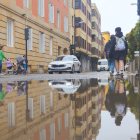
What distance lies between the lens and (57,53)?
48969mm

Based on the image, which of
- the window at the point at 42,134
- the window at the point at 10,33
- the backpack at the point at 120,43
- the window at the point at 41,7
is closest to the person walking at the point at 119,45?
the backpack at the point at 120,43

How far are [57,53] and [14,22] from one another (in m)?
16.6

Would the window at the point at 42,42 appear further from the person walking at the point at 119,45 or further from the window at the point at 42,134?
the window at the point at 42,134

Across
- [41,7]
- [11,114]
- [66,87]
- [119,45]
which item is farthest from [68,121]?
[41,7]

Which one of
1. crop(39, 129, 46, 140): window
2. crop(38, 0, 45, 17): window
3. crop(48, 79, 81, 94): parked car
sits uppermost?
crop(38, 0, 45, 17): window

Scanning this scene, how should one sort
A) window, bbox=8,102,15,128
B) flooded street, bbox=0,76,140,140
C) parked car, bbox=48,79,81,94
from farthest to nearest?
1. parked car, bbox=48,79,81,94
2. window, bbox=8,102,15,128
3. flooded street, bbox=0,76,140,140

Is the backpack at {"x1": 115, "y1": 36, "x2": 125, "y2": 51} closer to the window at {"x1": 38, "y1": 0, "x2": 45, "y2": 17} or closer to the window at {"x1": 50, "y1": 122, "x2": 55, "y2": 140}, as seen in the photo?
the window at {"x1": 50, "y1": 122, "x2": 55, "y2": 140}

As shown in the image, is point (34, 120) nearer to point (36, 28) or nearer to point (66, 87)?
point (66, 87)

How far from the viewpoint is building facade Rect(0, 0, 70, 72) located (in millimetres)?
31266

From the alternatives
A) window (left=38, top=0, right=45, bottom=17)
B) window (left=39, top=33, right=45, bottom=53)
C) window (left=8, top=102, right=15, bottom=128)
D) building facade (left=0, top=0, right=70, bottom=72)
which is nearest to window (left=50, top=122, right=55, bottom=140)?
window (left=8, top=102, right=15, bottom=128)

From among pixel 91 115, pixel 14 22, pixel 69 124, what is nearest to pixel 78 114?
pixel 91 115

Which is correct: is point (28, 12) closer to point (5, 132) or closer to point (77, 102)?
point (77, 102)

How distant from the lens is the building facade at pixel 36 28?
31266 millimetres

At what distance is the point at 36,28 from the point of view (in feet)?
130
